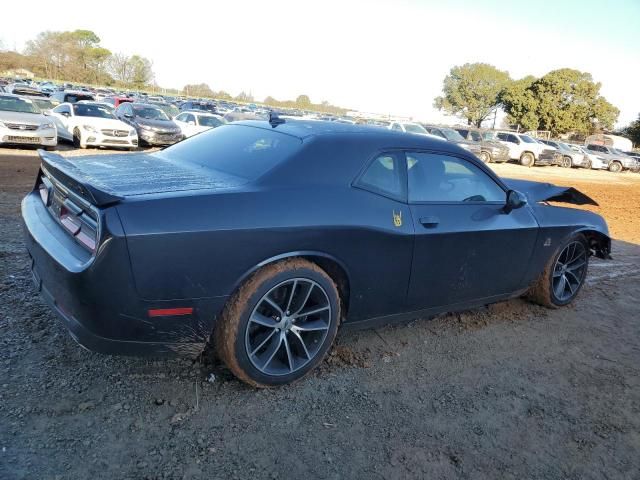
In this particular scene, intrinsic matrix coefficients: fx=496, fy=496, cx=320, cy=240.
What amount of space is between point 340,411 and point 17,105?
530 inches

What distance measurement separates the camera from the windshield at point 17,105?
1252 cm

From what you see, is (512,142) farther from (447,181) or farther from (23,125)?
(447,181)

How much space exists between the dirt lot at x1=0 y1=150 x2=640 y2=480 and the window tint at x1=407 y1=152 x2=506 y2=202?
3.62ft

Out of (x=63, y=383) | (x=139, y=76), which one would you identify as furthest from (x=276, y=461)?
(x=139, y=76)

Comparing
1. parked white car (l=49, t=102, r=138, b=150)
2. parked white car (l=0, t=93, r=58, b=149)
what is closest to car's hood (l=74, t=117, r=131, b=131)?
parked white car (l=49, t=102, r=138, b=150)

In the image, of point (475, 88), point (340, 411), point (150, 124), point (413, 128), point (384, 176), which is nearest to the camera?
point (340, 411)

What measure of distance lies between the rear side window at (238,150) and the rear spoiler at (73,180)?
0.76 meters

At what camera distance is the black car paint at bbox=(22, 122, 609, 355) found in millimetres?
2342

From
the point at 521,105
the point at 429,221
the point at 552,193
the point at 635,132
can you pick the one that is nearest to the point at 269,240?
the point at 429,221

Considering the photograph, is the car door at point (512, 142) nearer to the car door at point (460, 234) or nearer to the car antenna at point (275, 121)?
the car door at point (460, 234)

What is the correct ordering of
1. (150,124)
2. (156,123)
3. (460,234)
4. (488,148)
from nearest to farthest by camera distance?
(460,234) < (150,124) < (156,123) < (488,148)

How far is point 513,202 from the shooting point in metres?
3.81

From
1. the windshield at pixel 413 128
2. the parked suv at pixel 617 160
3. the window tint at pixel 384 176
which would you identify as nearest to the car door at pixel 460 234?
the window tint at pixel 384 176

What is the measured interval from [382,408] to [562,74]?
5189 cm
